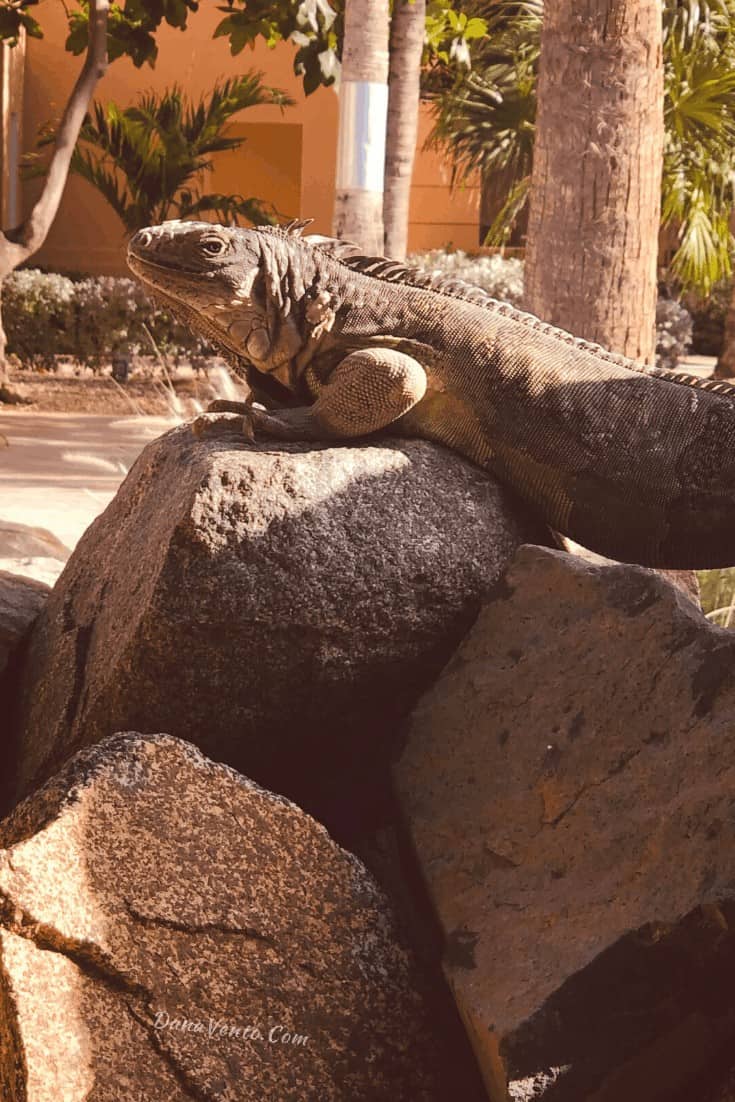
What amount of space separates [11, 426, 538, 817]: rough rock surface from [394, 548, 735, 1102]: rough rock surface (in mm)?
163

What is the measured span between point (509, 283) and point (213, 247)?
11.9 m

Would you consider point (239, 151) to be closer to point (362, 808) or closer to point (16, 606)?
point (16, 606)

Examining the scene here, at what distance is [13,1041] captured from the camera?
2.39 m

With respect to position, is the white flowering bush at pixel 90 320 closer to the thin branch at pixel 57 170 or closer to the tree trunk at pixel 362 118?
the thin branch at pixel 57 170

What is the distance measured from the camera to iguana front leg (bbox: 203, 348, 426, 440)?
3436 millimetres

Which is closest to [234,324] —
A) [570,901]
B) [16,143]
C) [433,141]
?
[570,901]

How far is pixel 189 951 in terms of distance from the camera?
2.64m

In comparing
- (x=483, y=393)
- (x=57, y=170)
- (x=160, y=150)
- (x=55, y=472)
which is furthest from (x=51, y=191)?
(x=483, y=393)

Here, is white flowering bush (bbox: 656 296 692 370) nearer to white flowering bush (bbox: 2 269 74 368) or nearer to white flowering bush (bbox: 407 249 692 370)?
white flowering bush (bbox: 407 249 692 370)

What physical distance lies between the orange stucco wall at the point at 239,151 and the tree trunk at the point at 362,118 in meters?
10.5

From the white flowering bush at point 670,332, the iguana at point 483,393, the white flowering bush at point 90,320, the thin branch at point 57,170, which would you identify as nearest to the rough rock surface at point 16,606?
the iguana at point 483,393

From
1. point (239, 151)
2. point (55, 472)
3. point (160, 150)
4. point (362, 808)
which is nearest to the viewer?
point (362, 808)

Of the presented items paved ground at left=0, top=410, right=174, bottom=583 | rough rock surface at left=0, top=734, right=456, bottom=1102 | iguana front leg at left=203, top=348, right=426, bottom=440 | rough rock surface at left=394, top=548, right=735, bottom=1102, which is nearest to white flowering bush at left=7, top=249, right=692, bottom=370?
paved ground at left=0, top=410, right=174, bottom=583

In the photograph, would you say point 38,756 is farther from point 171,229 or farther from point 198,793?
point 171,229
